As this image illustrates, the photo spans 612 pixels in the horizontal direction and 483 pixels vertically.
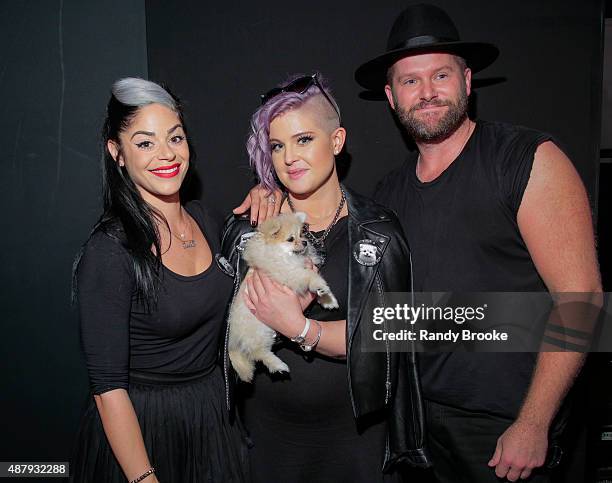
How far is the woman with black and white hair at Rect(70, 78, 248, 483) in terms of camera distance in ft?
6.03

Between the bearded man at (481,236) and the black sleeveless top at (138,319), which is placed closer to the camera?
the black sleeveless top at (138,319)

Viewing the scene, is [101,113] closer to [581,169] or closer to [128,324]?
[128,324]

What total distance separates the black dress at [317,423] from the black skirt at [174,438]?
0.64 feet

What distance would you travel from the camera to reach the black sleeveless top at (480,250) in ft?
6.95

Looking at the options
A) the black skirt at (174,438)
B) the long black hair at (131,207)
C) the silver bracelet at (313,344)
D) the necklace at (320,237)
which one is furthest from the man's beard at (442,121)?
the black skirt at (174,438)

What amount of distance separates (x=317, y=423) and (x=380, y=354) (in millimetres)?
457

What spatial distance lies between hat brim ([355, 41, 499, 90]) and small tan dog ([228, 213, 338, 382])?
1086 mm

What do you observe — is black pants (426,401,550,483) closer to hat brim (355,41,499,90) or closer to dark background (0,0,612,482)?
dark background (0,0,612,482)

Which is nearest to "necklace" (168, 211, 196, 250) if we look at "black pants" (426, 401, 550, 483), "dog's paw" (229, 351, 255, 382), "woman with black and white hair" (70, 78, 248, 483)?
"woman with black and white hair" (70, 78, 248, 483)

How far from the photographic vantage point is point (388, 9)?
2787 millimetres

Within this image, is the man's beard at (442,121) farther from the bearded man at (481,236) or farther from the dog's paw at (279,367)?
the dog's paw at (279,367)

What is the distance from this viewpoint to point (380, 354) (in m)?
2.09

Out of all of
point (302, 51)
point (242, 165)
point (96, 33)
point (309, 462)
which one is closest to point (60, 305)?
point (242, 165)

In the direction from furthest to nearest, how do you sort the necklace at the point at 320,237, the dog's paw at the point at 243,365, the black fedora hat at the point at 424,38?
the black fedora hat at the point at 424,38 → the necklace at the point at 320,237 → the dog's paw at the point at 243,365
